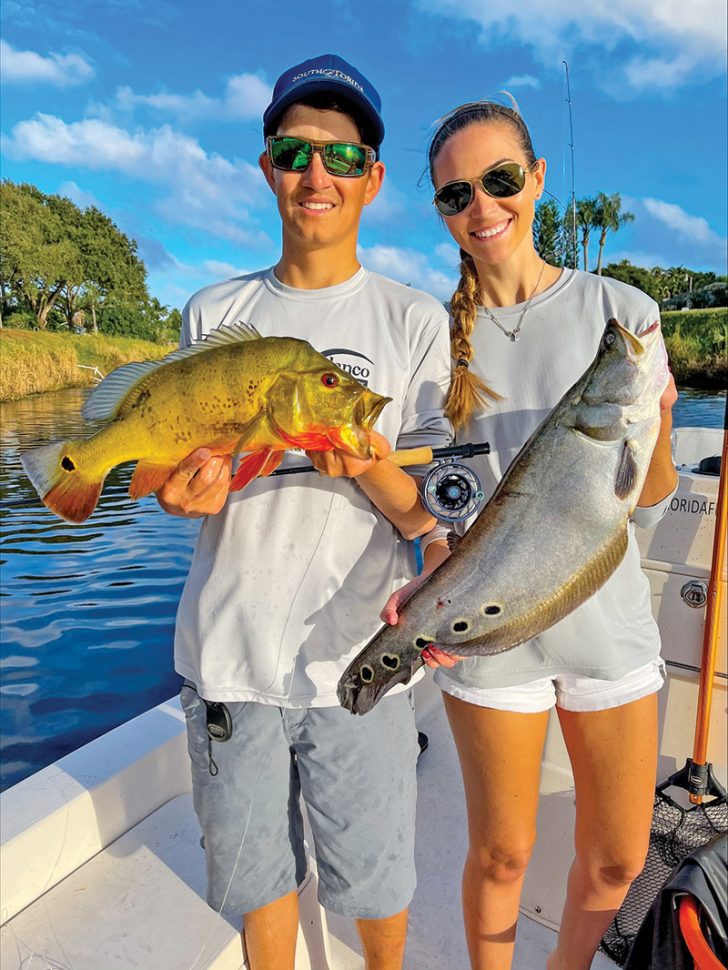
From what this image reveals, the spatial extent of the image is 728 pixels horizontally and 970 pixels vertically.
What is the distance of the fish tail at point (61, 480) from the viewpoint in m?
1.99

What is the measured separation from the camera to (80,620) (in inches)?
443

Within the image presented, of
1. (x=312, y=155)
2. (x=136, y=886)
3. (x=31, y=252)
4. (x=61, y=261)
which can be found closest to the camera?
(x=312, y=155)

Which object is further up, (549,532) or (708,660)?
(549,532)

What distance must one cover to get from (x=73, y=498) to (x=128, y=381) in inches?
15.8

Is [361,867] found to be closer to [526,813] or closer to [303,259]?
[526,813]

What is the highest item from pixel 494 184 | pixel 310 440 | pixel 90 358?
pixel 90 358

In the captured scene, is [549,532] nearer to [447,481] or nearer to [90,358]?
[447,481]

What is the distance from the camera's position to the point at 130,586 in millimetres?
12617

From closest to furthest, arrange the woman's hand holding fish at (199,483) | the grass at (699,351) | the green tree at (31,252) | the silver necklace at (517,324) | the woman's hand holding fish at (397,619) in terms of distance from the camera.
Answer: the woman's hand holding fish at (397,619)
the woman's hand holding fish at (199,483)
the silver necklace at (517,324)
the grass at (699,351)
the green tree at (31,252)

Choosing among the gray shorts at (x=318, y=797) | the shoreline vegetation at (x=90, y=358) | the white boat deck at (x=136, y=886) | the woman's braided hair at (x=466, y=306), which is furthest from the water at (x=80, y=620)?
the woman's braided hair at (x=466, y=306)

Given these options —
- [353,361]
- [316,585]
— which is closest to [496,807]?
[316,585]

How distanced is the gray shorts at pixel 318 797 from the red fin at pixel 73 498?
2.51 feet

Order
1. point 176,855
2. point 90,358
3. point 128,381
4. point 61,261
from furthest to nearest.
Result: 1. point 61,261
2. point 90,358
3. point 176,855
4. point 128,381

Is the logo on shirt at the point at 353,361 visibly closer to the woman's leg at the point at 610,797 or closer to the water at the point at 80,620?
the woman's leg at the point at 610,797
